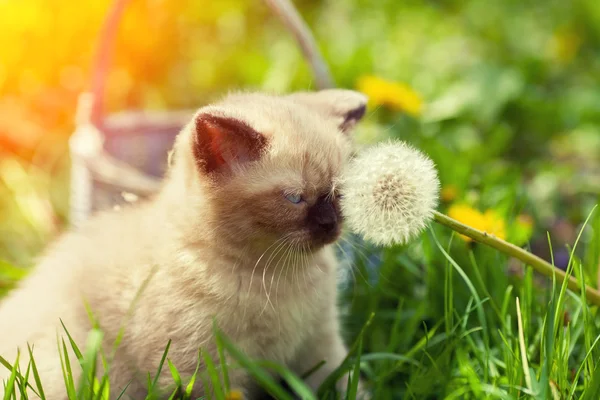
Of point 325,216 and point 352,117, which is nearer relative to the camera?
point 325,216

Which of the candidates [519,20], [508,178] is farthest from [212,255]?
[519,20]

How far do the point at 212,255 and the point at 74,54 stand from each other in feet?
8.09

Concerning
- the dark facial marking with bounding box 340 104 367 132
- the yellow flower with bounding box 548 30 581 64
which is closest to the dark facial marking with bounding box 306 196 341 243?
the dark facial marking with bounding box 340 104 367 132

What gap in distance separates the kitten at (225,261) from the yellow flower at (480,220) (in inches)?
18.2

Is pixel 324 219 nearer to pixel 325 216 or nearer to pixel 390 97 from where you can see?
pixel 325 216

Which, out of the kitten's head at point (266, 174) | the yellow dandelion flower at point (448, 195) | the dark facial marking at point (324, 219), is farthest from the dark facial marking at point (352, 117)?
the yellow dandelion flower at point (448, 195)

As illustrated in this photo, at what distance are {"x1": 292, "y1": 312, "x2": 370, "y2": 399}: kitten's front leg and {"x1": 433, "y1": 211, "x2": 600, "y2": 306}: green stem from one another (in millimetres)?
509

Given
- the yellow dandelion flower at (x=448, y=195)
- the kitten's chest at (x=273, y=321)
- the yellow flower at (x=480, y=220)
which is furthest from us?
the yellow dandelion flower at (x=448, y=195)

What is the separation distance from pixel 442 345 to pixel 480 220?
19.8 inches

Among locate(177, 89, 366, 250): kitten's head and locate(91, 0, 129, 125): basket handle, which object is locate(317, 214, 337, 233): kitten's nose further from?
locate(91, 0, 129, 125): basket handle

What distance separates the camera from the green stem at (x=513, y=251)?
1253 mm

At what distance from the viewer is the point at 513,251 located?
4.37ft

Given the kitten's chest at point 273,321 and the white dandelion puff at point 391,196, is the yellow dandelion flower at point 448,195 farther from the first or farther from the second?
the white dandelion puff at point 391,196

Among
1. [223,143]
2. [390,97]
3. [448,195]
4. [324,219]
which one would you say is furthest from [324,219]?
[390,97]
